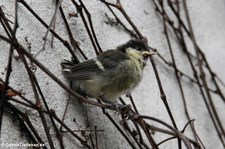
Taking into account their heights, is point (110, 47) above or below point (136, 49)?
above

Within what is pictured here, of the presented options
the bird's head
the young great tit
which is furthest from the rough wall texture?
the bird's head

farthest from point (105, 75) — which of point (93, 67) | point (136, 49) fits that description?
point (136, 49)

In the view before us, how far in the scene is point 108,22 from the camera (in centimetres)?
194

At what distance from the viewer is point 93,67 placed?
5.13 ft

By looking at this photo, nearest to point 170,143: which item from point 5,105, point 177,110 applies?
point 177,110

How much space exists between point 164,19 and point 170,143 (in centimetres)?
60

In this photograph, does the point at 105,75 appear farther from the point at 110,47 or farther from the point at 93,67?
the point at 110,47

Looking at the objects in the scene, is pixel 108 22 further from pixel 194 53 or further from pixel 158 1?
pixel 194 53

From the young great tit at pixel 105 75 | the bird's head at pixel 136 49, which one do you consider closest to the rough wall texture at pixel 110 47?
the young great tit at pixel 105 75

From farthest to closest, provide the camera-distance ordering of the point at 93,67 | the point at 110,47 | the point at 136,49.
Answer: the point at 110,47 < the point at 136,49 < the point at 93,67

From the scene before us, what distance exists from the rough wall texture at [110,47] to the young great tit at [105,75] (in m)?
0.06

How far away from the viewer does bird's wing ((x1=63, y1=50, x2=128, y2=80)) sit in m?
1.55

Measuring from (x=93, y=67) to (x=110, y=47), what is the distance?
35 centimetres

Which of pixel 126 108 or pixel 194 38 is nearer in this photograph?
pixel 126 108
